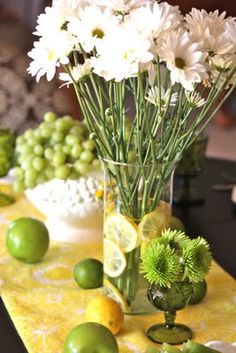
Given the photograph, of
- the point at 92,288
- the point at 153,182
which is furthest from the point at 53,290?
the point at 153,182

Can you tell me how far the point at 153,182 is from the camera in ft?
3.90

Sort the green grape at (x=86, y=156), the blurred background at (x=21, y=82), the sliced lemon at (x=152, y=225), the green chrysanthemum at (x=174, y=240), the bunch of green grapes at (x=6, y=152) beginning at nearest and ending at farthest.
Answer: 1. the green chrysanthemum at (x=174, y=240)
2. the sliced lemon at (x=152, y=225)
3. the green grape at (x=86, y=156)
4. the bunch of green grapes at (x=6, y=152)
5. the blurred background at (x=21, y=82)

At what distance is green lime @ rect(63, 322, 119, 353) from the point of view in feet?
3.26

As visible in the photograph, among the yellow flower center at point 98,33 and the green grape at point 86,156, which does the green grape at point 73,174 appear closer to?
the green grape at point 86,156

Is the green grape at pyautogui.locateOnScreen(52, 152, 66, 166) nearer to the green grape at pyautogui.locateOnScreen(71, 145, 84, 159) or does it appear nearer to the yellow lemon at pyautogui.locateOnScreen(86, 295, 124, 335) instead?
the green grape at pyautogui.locateOnScreen(71, 145, 84, 159)

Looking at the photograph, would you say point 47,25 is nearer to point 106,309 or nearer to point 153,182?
point 153,182

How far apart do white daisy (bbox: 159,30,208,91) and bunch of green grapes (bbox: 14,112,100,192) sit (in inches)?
21.5

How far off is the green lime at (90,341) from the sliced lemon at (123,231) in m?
0.20

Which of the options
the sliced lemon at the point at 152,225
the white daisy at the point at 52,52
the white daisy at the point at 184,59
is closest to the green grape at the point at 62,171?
the sliced lemon at the point at 152,225

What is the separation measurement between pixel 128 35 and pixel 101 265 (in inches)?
20.3

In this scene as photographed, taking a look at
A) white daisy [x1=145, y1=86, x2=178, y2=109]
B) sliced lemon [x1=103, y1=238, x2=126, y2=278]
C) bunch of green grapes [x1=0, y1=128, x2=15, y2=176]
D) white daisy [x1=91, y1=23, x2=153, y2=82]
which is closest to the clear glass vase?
sliced lemon [x1=103, y1=238, x2=126, y2=278]

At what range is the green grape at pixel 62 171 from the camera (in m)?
1.51

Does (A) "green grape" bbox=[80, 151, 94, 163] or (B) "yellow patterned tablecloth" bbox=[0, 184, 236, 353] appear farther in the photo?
(A) "green grape" bbox=[80, 151, 94, 163]

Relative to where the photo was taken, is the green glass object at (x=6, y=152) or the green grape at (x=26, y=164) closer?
the green grape at (x=26, y=164)
